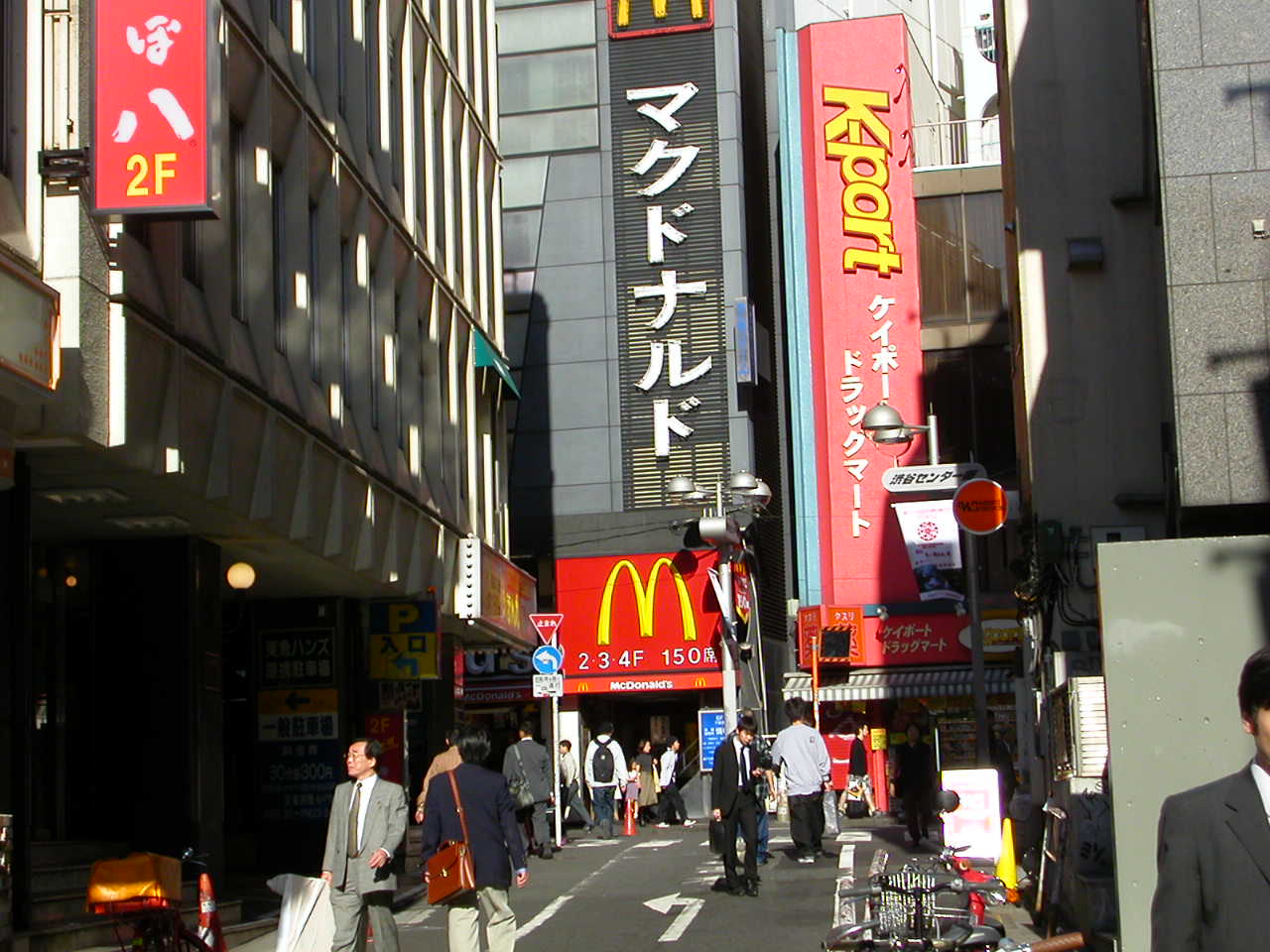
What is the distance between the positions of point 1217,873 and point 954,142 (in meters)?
43.6

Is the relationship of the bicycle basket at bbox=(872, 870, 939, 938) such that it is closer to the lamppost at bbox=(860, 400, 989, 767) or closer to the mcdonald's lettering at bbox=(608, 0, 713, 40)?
the lamppost at bbox=(860, 400, 989, 767)

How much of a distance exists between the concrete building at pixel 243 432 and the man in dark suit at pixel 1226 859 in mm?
8294

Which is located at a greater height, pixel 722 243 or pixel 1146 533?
pixel 722 243

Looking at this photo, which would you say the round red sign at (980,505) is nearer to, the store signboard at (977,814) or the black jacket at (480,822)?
the store signboard at (977,814)

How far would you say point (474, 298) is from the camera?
2925 centimetres

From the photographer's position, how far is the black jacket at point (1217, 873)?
14.8 ft

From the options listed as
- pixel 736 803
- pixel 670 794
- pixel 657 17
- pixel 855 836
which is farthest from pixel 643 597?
pixel 736 803

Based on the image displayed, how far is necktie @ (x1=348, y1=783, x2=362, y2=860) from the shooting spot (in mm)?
11297

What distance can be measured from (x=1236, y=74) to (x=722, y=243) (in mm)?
29896

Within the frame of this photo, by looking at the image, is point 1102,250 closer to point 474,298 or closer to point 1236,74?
point 1236,74


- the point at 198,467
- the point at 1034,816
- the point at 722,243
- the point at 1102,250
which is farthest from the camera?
the point at 722,243

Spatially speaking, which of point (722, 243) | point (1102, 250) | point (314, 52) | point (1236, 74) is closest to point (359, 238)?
point (314, 52)

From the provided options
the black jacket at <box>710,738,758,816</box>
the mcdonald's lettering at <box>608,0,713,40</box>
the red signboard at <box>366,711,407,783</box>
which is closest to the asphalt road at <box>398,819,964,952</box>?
the black jacket at <box>710,738,758,816</box>

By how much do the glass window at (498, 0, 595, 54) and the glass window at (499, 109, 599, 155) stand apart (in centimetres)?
170
